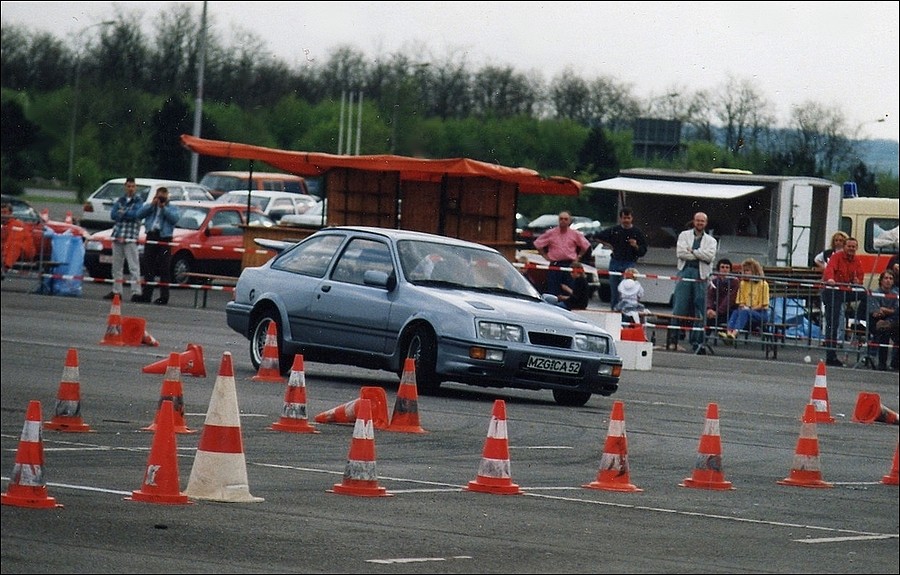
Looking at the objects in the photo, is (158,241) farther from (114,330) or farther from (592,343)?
(592,343)

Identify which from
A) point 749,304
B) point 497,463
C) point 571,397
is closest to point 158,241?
point 571,397

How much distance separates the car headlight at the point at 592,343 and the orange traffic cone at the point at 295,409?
2943mm

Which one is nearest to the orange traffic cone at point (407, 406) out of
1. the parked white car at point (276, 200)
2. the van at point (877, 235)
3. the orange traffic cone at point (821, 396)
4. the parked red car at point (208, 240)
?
the orange traffic cone at point (821, 396)

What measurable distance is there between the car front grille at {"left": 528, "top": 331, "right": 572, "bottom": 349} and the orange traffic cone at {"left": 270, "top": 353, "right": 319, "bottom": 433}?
2.56 m

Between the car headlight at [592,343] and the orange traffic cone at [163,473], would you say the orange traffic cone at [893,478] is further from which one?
the orange traffic cone at [163,473]

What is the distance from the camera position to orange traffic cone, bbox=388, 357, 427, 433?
12898mm

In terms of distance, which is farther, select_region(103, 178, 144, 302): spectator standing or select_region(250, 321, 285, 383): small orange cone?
select_region(103, 178, 144, 302): spectator standing

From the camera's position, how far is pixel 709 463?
11.2 metres

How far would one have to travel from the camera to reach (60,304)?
91.8 ft

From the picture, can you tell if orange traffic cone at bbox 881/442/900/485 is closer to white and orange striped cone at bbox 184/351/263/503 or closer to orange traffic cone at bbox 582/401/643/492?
orange traffic cone at bbox 582/401/643/492

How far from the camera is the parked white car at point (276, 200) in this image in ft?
133

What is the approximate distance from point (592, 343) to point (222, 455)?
20.2ft

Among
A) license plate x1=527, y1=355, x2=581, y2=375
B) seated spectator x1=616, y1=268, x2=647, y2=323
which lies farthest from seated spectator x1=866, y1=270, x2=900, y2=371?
license plate x1=527, y1=355, x2=581, y2=375

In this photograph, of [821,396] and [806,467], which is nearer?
[806,467]
